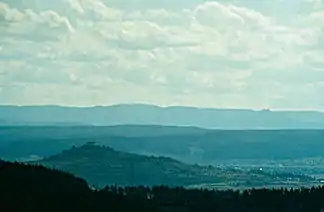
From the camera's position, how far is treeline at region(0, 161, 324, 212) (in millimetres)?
103938

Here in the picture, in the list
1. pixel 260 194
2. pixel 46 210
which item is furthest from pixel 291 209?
pixel 46 210

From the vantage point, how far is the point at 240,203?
119375 millimetres

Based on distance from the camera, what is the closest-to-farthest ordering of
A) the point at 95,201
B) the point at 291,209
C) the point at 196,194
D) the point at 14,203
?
the point at 14,203 → the point at 95,201 → the point at 291,209 → the point at 196,194

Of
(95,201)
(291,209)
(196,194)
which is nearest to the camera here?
(95,201)

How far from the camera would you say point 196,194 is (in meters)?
126

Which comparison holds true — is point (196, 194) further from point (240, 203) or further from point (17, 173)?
point (17, 173)

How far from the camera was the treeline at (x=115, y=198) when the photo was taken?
4092 inches

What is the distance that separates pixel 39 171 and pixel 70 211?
1933 cm

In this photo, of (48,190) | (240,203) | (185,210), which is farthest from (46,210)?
(240,203)

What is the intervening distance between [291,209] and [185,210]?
45.3 ft

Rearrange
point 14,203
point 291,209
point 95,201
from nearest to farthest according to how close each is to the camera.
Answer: point 14,203 → point 95,201 → point 291,209

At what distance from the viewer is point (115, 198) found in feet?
366

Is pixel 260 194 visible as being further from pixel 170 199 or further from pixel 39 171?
pixel 39 171

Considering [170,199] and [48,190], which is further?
[170,199]
